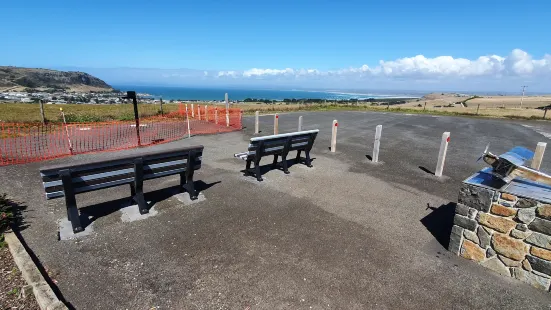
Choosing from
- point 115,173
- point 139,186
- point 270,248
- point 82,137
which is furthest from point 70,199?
point 82,137

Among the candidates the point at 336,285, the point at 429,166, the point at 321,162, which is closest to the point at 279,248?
the point at 336,285

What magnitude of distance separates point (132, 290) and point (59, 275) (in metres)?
0.99

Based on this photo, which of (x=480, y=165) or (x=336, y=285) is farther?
(x=480, y=165)

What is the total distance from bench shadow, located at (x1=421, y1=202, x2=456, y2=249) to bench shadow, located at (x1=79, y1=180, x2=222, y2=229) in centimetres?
450

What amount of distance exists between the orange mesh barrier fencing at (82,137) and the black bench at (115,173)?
210 inches

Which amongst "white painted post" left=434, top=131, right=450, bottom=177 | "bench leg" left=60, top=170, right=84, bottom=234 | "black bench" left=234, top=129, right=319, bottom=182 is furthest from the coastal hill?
"white painted post" left=434, top=131, right=450, bottom=177

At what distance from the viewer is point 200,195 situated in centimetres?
608

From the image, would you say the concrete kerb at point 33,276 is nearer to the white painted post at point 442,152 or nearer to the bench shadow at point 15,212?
the bench shadow at point 15,212

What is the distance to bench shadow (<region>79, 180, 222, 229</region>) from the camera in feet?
16.4

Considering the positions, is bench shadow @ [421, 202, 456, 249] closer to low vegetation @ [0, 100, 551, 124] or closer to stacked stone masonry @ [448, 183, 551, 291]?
stacked stone masonry @ [448, 183, 551, 291]

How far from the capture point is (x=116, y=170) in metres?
4.73

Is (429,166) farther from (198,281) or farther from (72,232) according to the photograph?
(72,232)

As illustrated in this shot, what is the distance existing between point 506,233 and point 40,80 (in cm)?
13148

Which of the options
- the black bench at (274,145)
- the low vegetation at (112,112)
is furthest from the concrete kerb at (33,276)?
the low vegetation at (112,112)
